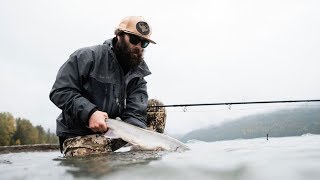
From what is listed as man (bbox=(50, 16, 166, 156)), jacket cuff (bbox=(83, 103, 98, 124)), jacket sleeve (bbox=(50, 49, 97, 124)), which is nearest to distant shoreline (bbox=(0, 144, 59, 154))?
man (bbox=(50, 16, 166, 156))

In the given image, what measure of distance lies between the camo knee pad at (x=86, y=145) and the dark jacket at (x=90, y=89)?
0.69 feet

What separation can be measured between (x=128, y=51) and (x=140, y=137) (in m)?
1.59

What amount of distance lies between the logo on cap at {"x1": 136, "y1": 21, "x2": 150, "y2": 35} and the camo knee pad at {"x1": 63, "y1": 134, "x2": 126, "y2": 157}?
6.03 feet

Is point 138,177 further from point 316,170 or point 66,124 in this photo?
point 66,124

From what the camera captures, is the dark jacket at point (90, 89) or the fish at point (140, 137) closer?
the fish at point (140, 137)

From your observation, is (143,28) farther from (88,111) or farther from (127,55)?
(88,111)

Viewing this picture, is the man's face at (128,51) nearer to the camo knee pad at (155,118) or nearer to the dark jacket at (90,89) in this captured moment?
the dark jacket at (90,89)

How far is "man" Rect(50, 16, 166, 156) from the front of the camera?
19.8 ft

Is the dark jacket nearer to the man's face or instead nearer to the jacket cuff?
the jacket cuff

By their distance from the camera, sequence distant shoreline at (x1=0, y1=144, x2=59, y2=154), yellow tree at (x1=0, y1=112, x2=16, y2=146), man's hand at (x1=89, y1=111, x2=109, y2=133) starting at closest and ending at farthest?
man's hand at (x1=89, y1=111, x2=109, y2=133), distant shoreline at (x1=0, y1=144, x2=59, y2=154), yellow tree at (x1=0, y1=112, x2=16, y2=146)

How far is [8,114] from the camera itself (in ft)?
328

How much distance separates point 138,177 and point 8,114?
343ft

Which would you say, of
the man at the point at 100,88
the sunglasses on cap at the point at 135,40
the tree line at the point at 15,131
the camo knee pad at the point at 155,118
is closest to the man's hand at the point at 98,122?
the man at the point at 100,88

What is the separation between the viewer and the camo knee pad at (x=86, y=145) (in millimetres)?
6119
